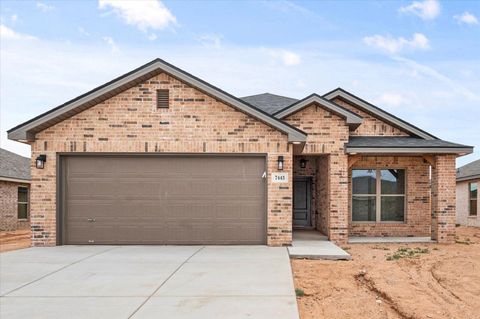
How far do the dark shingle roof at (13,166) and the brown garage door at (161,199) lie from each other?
35.2ft

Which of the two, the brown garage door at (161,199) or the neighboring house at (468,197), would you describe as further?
the neighboring house at (468,197)

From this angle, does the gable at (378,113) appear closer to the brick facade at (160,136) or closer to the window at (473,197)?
the brick facade at (160,136)

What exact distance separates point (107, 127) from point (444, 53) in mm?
15060

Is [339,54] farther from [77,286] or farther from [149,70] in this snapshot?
[77,286]

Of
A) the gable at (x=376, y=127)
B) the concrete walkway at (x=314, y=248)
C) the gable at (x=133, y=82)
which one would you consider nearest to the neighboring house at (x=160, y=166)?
the gable at (x=133, y=82)

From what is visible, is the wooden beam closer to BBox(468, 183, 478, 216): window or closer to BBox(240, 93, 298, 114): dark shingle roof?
BBox(240, 93, 298, 114): dark shingle roof

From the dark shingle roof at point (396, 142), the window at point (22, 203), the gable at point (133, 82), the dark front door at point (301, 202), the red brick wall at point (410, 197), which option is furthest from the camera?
the window at point (22, 203)

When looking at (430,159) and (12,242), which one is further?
(12,242)

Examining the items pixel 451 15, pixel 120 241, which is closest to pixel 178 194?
pixel 120 241

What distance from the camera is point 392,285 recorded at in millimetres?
7668

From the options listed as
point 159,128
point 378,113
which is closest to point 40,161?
point 159,128

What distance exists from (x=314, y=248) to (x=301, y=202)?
5.77m

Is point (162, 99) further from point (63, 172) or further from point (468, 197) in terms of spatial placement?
point (468, 197)

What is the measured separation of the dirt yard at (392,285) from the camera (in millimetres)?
6125
